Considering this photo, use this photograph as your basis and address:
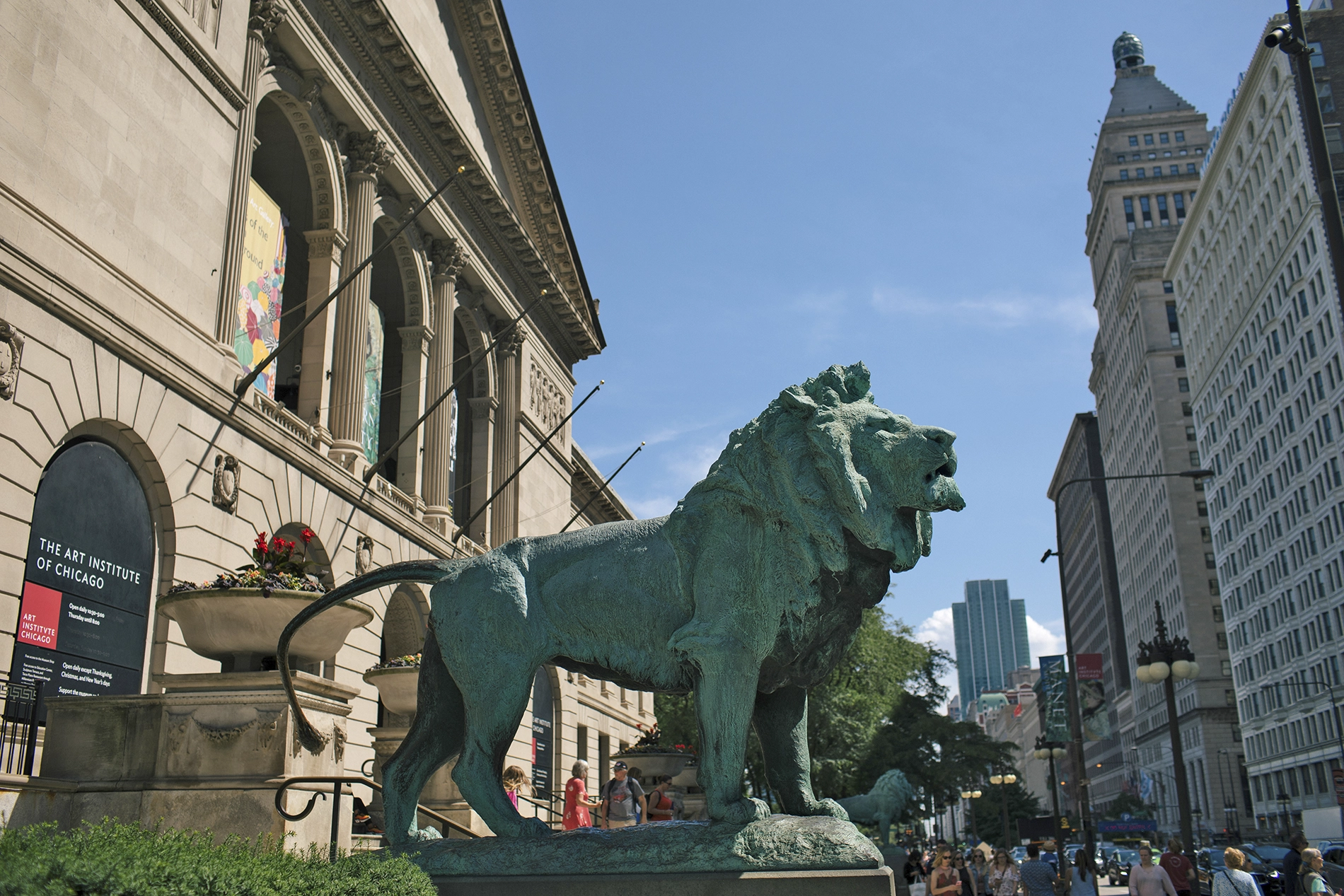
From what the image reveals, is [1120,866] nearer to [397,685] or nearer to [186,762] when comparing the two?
[397,685]

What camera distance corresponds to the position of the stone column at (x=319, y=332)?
83.9ft

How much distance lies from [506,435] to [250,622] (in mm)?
29574

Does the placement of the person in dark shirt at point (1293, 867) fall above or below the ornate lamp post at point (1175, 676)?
below

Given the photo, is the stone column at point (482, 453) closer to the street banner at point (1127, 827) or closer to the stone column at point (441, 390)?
the stone column at point (441, 390)

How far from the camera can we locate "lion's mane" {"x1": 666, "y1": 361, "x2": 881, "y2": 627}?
206 inches

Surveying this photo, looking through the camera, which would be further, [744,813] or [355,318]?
[355,318]

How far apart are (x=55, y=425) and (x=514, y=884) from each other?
13048 mm

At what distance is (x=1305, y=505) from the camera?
76.4 meters

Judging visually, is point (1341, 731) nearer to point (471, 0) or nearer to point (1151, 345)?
point (471, 0)

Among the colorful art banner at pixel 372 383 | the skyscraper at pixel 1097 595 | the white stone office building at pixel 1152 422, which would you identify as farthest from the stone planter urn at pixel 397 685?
the skyscraper at pixel 1097 595

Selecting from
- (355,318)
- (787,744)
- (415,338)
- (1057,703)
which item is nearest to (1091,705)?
(1057,703)

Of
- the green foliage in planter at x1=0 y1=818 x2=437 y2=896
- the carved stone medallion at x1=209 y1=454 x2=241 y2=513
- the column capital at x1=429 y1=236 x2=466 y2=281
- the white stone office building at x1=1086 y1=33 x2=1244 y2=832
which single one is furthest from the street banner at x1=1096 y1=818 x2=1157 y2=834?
the green foliage in planter at x1=0 y1=818 x2=437 y2=896

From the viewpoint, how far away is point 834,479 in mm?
5223

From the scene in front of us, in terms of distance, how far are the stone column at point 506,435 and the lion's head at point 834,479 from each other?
31227 mm
